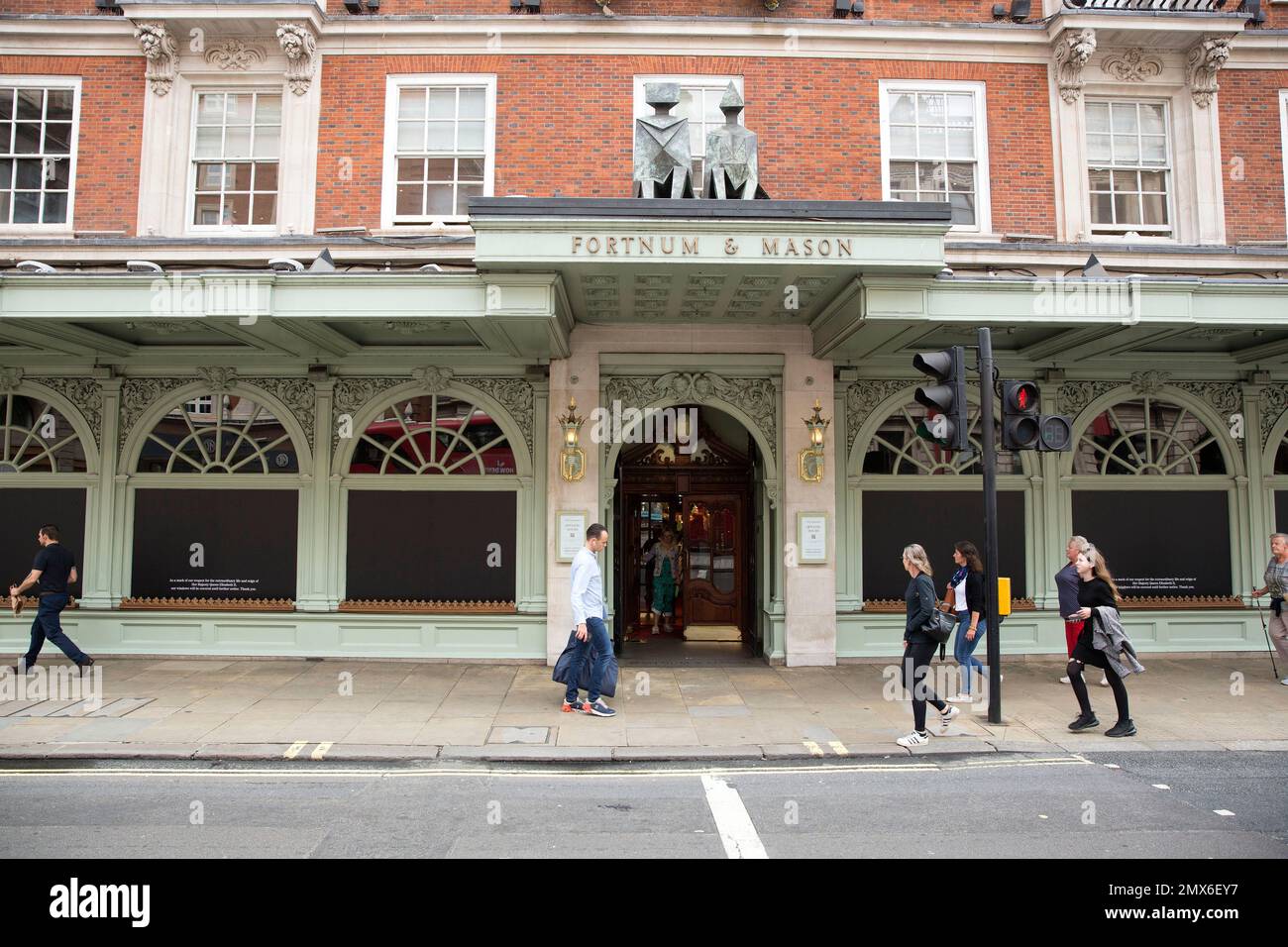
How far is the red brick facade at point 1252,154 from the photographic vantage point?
1174 centimetres

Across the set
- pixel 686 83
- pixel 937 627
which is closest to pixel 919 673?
pixel 937 627

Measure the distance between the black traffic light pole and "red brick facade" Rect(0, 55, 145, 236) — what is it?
1111 cm

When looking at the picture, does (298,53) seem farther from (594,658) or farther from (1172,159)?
(1172,159)

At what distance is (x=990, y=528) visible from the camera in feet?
25.7

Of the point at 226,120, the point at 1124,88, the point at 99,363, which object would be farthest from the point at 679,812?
the point at 1124,88

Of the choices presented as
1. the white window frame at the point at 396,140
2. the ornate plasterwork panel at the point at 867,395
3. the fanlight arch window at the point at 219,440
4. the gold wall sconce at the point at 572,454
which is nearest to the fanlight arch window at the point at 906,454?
the ornate plasterwork panel at the point at 867,395

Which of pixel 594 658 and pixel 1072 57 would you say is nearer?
pixel 594 658

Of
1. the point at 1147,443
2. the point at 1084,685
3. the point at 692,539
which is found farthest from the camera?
the point at 692,539

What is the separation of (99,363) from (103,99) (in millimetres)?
3808

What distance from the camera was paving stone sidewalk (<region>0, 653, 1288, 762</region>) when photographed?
7.10 metres

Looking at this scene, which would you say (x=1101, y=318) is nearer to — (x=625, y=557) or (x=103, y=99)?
(x=625, y=557)

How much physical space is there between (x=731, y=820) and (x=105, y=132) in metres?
12.3

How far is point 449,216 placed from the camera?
1149 centimetres

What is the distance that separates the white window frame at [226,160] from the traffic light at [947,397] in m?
8.89
